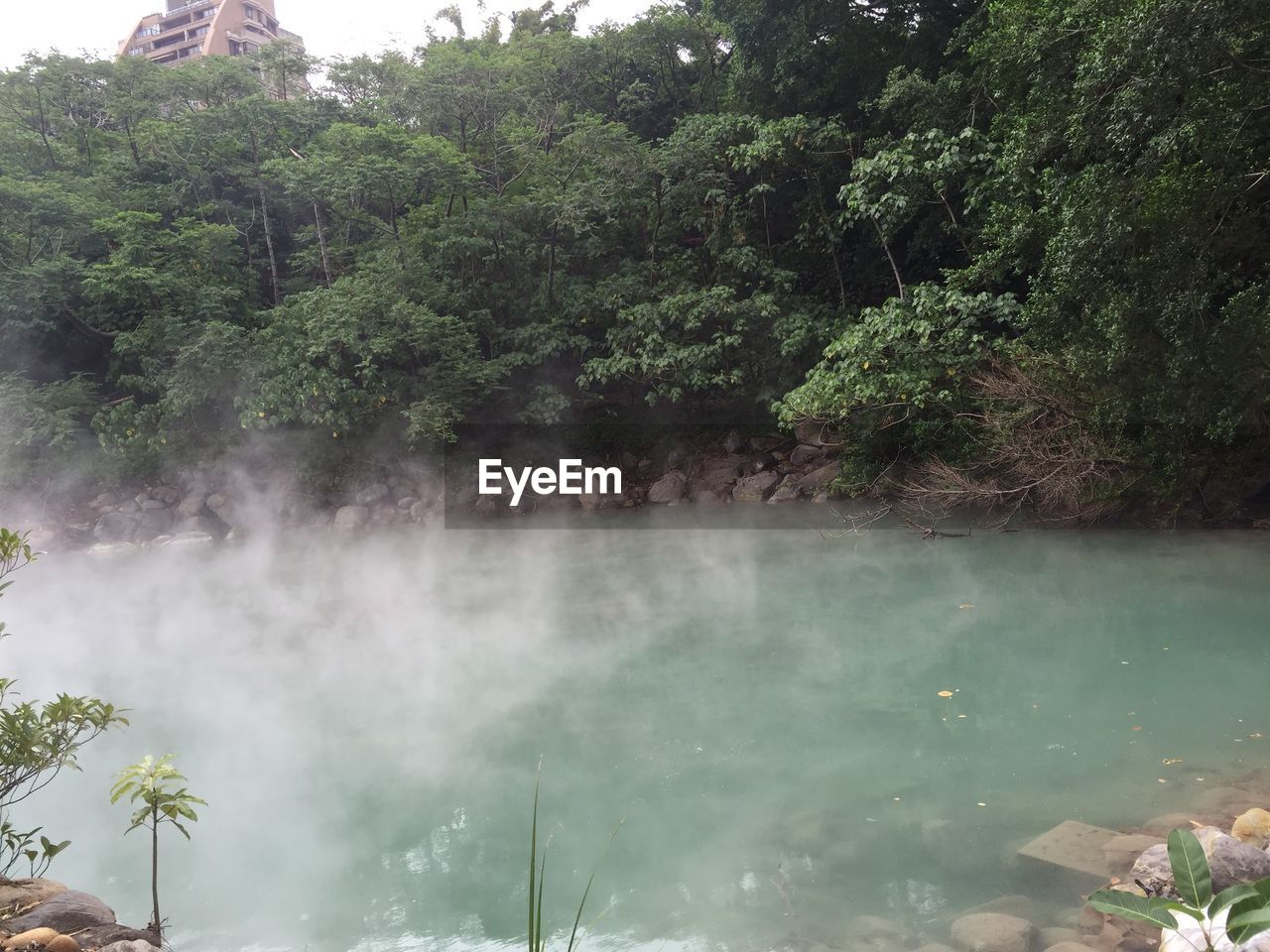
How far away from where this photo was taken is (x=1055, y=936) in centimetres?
265

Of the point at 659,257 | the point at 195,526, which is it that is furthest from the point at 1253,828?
→ the point at 195,526

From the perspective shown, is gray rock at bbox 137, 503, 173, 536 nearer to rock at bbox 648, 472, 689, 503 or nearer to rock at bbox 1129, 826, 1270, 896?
rock at bbox 648, 472, 689, 503

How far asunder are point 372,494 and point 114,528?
302 cm

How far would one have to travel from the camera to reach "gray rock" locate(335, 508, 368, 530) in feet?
36.0

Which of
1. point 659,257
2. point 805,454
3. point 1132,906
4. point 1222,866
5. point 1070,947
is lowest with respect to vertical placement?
point 1070,947

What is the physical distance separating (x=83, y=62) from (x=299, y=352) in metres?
6.04

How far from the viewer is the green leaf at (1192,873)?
138cm

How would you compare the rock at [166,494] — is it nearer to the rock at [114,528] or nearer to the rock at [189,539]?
the rock at [114,528]

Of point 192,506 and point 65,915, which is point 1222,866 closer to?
point 65,915

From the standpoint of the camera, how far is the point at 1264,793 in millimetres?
3422

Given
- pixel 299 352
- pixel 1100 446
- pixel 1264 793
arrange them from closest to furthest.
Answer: pixel 1264 793
pixel 1100 446
pixel 299 352

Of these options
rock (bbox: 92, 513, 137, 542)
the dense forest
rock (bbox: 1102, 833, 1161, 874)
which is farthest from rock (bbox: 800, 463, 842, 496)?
rock (bbox: 92, 513, 137, 542)

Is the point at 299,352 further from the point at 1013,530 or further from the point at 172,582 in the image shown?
the point at 1013,530

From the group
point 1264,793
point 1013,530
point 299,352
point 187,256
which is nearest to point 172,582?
point 299,352
